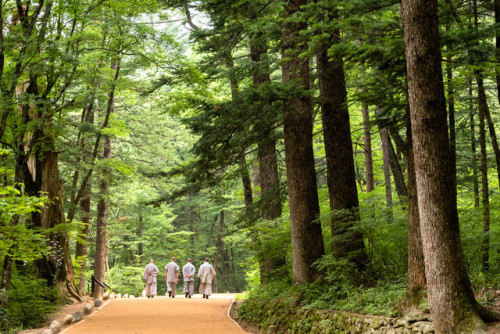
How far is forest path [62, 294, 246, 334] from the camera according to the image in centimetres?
1040

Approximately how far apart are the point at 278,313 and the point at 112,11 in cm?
1064

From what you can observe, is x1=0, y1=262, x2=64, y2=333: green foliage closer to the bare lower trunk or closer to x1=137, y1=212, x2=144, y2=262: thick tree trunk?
the bare lower trunk

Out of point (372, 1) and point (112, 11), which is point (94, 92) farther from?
point (372, 1)

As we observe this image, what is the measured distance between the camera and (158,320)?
12000mm

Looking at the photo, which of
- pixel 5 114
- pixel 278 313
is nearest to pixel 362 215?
pixel 278 313

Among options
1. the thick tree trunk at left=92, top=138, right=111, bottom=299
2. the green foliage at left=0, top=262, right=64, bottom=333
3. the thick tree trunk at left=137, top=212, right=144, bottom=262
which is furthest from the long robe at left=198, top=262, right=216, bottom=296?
the thick tree trunk at left=137, top=212, right=144, bottom=262

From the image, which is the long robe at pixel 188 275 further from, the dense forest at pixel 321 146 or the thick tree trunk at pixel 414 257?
the thick tree trunk at pixel 414 257

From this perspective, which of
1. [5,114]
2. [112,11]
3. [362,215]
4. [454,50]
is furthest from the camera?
[112,11]

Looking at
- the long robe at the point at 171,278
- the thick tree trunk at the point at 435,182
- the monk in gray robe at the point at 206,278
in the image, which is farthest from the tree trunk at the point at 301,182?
the long robe at the point at 171,278

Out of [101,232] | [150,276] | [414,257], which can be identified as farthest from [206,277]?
[414,257]

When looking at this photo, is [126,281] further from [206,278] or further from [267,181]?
[267,181]

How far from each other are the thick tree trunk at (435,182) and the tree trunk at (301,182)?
4225 mm

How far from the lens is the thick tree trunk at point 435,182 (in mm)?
5734

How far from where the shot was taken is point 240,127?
10.7 m
